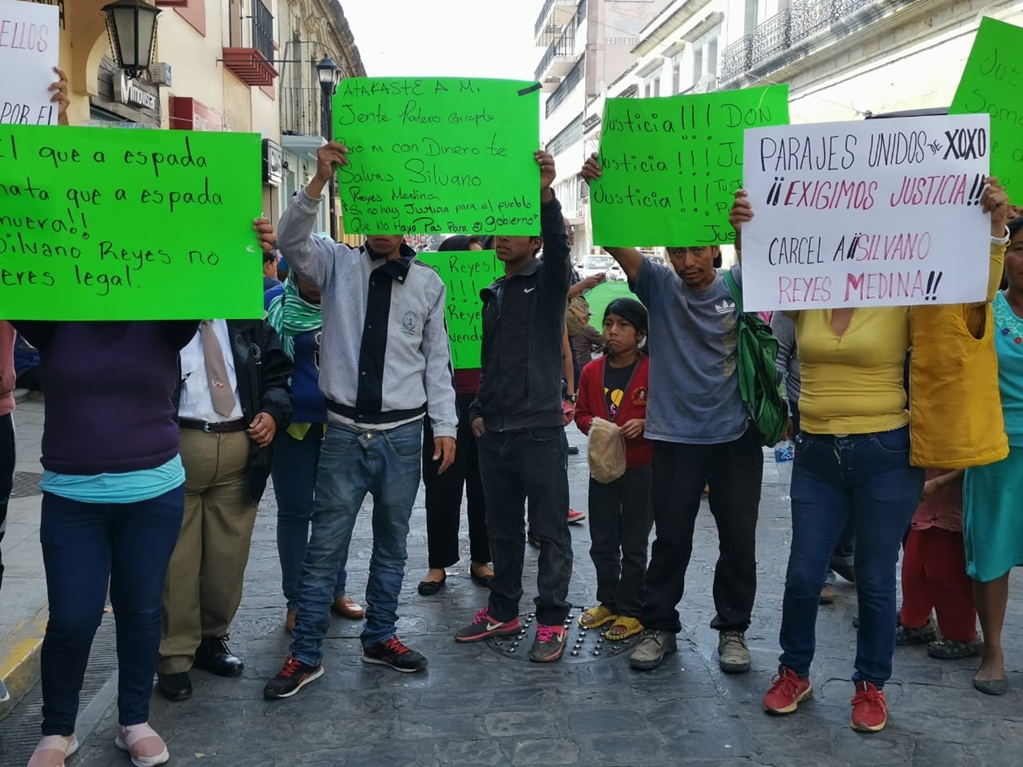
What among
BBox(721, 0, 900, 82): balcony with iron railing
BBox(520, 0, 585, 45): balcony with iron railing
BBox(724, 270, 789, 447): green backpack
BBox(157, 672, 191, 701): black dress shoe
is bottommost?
BBox(157, 672, 191, 701): black dress shoe

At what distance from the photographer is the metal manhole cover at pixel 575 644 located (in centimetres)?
468

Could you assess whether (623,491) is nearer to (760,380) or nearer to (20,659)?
(760,380)

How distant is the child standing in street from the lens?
15.1 ft

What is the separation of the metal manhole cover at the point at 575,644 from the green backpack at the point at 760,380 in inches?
48.7

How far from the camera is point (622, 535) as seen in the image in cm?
505

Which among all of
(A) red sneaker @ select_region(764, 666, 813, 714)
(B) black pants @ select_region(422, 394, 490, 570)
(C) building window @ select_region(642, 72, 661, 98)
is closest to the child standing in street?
(A) red sneaker @ select_region(764, 666, 813, 714)

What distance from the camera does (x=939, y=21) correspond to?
19.5m

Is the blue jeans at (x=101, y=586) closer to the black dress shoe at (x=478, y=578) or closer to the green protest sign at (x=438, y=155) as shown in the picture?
the green protest sign at (x=438, y=155)

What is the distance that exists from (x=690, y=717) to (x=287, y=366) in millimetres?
2251

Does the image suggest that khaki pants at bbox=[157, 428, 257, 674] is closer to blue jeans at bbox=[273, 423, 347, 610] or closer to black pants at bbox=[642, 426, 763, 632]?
blue jeans at bbox=[273, 423, 347, 610]

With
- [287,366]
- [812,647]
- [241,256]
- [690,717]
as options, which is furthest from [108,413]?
[812,647]

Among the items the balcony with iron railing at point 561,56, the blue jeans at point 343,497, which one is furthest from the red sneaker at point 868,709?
the balcony with iron railing at point 561,56

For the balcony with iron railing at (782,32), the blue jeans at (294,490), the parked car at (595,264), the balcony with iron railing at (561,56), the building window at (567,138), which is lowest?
the blue jeans at (294,490)

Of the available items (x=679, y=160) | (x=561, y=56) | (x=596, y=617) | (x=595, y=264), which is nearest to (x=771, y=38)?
(x=595, y=264)
